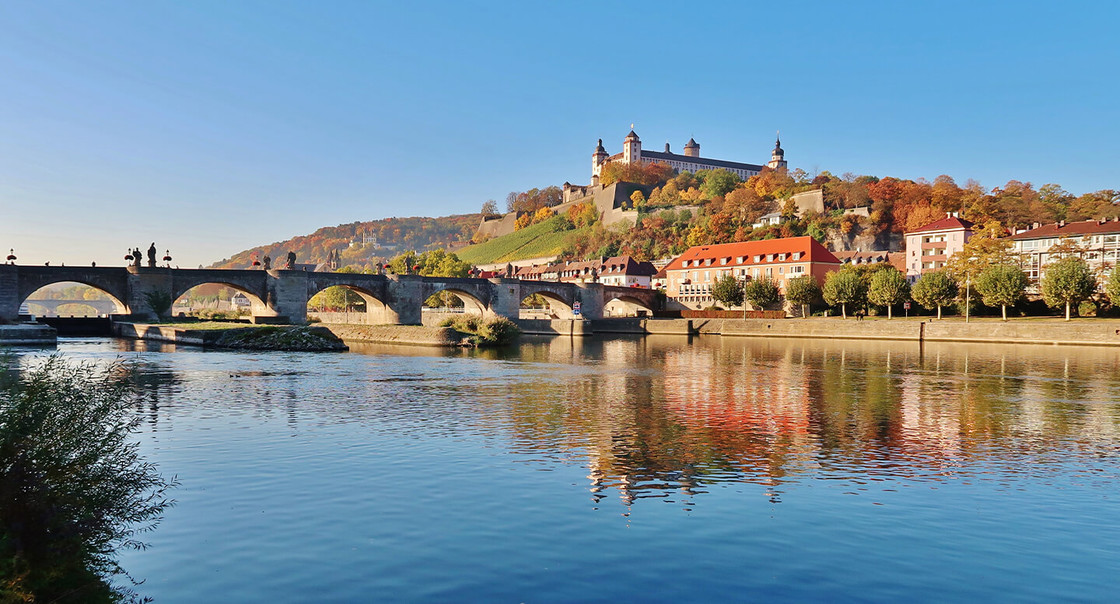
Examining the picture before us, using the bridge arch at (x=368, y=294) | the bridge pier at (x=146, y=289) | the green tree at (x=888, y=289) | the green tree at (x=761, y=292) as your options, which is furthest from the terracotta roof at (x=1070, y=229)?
the bridge pier at (x=146, y=289)

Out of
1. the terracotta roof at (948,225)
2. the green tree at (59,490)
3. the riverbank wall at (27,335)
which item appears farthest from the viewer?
the terracotta roof at (948,225)

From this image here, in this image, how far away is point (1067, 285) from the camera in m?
68.1

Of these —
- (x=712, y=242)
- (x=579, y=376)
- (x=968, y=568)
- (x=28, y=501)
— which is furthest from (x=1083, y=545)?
(x=712, y=242)

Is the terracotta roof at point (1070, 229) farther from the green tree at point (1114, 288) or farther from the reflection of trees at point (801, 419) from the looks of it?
the reflection of trees at point (801, 419)

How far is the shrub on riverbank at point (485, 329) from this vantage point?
59.2m

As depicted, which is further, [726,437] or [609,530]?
[726,437]

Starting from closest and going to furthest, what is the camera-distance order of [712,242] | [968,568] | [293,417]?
[968,568], [293,417], [712,242]

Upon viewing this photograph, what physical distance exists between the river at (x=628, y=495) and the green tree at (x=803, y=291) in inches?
2349

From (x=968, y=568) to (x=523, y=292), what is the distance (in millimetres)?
82225

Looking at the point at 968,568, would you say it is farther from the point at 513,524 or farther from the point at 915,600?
the point at 513,524

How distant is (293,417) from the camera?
73.5 ft

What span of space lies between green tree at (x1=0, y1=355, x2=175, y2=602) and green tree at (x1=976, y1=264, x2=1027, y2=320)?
74971 millimetres

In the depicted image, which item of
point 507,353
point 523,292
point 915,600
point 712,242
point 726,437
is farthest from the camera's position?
point 712,242

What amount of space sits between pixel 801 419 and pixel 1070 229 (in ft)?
304
